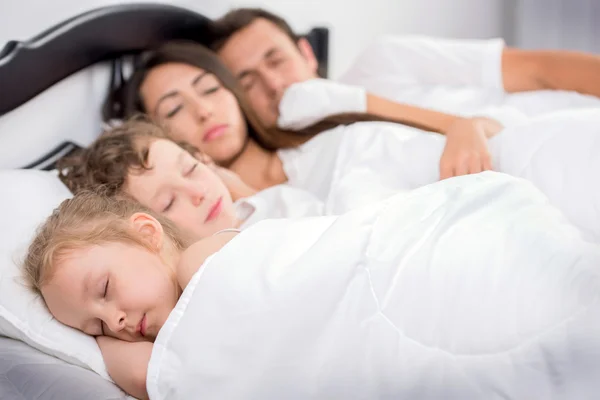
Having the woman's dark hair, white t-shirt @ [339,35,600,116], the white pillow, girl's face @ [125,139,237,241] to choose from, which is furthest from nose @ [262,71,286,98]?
the white pillow

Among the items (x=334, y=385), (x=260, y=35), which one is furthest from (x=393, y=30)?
(x=334, y=385)

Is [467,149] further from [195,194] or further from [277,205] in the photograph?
[195,194]

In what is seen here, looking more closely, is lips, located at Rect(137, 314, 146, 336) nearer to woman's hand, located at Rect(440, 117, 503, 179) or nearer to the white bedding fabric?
the white bedding fabric

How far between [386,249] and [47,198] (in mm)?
702

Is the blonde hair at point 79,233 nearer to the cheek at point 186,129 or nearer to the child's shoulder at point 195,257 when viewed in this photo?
the child's shoulder at point 195,257

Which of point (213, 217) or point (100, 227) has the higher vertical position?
point (100, 227)

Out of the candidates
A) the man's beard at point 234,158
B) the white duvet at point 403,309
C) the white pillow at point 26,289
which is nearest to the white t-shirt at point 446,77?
the man's beard at point 234,158

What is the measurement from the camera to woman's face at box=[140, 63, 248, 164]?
5.17 ft

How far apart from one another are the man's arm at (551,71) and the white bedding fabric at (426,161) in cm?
57

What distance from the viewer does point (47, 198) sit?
1.17m

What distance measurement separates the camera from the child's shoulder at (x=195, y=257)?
2.90 ft

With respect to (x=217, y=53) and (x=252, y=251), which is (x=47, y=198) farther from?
(x=217, y=53)

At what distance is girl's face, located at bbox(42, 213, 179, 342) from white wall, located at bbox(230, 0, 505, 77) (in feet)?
4.72

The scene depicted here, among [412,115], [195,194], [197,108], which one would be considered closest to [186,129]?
[197,108]
